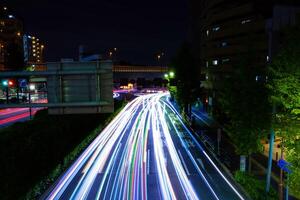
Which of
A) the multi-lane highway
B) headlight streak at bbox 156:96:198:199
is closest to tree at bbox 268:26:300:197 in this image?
the multi-lane highway

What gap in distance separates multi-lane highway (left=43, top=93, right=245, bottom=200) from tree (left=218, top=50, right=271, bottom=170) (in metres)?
2.59

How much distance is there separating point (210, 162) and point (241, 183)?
4.78 meters

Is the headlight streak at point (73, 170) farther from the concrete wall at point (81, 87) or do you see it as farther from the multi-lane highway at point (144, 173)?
the concrete wall at point (81, 87)

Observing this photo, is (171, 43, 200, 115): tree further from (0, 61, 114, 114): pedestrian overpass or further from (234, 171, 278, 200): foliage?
(0, 61, 114, 114): pedestrian overpass

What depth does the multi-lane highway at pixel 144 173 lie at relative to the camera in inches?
534

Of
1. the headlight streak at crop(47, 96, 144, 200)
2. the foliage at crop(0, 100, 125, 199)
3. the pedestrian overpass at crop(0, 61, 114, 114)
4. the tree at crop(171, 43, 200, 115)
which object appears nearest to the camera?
the pedestrian overpass at crop(0, 61, 114, 114)

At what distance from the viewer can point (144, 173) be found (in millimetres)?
16359

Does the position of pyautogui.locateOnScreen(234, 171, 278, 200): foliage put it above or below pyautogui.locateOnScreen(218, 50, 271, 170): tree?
below

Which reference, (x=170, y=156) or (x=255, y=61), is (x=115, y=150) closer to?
(x=170, y=156)

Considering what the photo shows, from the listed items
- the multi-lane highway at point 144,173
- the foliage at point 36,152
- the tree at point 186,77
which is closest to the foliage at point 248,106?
the multi-lane highway at point 144,173

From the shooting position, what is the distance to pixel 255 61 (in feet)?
48.2

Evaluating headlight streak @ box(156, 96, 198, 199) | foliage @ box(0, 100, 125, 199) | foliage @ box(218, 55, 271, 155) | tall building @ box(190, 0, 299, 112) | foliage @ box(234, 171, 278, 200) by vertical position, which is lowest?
headlight streak @ box(156, 96, 198, 199)

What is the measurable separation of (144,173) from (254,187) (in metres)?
6.17

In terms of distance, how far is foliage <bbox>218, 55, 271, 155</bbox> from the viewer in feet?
45.7
